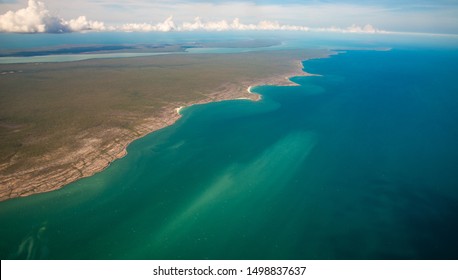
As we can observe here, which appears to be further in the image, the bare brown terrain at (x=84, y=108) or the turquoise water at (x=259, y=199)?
the bare brown terrain at (x=84, y=108)

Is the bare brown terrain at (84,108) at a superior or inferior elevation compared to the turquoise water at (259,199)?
superior

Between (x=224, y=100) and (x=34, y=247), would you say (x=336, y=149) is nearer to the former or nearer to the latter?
(x=224, y=100)

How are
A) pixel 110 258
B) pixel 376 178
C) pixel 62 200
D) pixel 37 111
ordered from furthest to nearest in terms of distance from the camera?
pixel 37 111 < pixel 376 178 < pixel 62 200 < pixel 110 258

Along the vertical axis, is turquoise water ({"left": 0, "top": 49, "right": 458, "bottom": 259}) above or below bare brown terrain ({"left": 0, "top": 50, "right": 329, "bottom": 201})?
below

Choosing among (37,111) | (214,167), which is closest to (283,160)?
(214,167)

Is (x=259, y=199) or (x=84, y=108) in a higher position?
(x=84, y=108)
